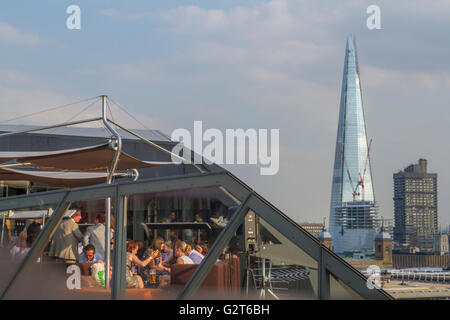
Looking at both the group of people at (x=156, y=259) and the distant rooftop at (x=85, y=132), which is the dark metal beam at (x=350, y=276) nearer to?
the group of people at (x=156, y=259)

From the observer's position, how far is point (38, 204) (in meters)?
5.74

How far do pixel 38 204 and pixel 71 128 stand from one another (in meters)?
29.0

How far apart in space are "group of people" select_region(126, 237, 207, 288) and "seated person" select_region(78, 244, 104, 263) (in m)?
0.34

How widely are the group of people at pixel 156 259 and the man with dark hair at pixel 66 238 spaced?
1.78 ft

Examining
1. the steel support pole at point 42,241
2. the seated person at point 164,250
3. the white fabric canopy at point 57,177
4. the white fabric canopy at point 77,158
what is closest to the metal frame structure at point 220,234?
the steel support pole at point 42,241

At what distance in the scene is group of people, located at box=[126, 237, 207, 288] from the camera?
5.33m

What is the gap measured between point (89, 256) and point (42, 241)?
0.48 m

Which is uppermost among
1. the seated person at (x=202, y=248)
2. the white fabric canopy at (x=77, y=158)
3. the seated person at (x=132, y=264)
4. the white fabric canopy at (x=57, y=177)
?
the white fabric canopy at (x=77, y=158)

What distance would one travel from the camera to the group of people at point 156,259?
5328mm

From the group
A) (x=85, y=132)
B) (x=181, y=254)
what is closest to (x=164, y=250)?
(x=181, y=254)

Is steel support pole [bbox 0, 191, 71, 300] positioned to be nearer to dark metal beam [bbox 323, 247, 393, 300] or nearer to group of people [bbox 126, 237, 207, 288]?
group of people [bbox 126, 237, 207, 288]

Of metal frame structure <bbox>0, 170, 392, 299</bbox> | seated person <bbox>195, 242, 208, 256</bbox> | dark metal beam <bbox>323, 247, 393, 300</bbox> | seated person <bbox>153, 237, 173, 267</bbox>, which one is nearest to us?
dark metal beam <bbox>323, 247, 393, 300</bbox>

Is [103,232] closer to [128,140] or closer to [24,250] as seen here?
[24,250]

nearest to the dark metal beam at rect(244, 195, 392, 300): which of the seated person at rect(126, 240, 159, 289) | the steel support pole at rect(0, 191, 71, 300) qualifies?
the seated person at rect(126, 240, 159, 289)
